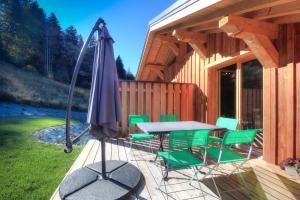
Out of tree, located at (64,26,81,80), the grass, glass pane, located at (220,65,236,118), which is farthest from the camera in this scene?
tree, located at (64,26,81,80)

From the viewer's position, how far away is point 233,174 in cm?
316

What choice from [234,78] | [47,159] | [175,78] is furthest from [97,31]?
[175,78]

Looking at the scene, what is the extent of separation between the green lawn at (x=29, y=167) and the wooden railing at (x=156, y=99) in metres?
2.12

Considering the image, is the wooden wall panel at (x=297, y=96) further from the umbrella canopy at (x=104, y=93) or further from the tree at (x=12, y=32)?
the tree at (x=12, y=32)

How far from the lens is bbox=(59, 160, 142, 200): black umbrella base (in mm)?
2365

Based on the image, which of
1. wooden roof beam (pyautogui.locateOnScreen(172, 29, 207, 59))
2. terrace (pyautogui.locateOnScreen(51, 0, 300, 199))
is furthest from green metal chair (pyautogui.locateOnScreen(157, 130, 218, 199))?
wooden roof beam (pyautogui.locateOnScreen(172, 29, 207, 59))

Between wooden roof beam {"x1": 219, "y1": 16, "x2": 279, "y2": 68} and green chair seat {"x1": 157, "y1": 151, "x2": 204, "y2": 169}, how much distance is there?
7.35ft

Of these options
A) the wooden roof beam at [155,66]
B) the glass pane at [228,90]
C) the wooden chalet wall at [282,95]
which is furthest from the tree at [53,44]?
the wooden chalet wall at [282,95]

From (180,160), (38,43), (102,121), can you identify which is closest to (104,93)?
(102,121)

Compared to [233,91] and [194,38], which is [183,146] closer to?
[233,91]

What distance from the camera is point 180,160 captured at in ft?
8.53

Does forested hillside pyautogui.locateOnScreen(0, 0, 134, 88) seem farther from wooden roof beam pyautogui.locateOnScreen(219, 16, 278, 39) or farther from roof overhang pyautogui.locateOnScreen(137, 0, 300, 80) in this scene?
wooden roof beam pyautogui.locateOnScreen(219, 16, 278, 39)

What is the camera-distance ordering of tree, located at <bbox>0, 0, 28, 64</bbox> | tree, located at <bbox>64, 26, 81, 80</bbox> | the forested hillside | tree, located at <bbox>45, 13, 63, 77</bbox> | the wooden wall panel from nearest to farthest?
1. the wooden wall panel
2. tree, located at <bbox>0, 0, 28, 64</bbox>
3. the forested hillside
4. tree, located at <bbox>45, 13, 63, 77</bbox>
5. tree, located at <bbox>64, 26, 81, 80</bbox>

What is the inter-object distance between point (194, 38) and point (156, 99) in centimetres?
215
